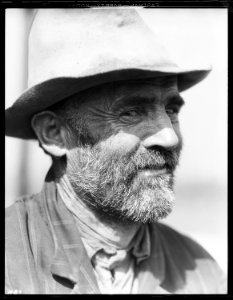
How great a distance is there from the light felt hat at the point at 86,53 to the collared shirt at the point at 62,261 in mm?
633

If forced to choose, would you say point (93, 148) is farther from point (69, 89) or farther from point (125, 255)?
point (125, 255)

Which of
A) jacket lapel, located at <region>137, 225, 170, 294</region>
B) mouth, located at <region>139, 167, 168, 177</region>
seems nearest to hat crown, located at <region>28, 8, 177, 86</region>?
mouth, located at <region>139, 167, 168, 177</region>

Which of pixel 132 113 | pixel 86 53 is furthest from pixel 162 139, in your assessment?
pixel 86 53

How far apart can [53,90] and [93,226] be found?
826mm

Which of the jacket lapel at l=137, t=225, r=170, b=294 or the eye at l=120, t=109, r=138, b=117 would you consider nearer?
the eye at l=120, t=109, r=138, b=117

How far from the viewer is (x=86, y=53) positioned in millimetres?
2090

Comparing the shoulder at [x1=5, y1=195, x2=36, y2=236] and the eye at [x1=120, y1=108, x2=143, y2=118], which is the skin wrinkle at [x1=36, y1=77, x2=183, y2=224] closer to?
the eye at [x1=120, y1=108, x2=143, y2=118]

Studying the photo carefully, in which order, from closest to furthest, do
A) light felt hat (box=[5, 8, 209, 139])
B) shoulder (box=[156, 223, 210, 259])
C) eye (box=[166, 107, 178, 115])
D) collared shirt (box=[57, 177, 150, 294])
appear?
light felt hat (box=[5, 8, 209, 139]) < collared shirt (box=[57, 177, 150, 294]) < eye (box=[166, 107, 178, 115]) < shoulder (box=[156, 223, 210, 259])

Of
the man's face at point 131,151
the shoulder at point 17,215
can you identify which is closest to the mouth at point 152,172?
the man's face at point 131,151

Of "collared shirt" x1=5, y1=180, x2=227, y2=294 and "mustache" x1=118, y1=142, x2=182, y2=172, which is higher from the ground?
"mustache" x1=118, y1=142, x2=182, y2=172

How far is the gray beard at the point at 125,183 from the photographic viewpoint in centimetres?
220

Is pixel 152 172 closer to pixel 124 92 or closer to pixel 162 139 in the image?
pixel 162 139

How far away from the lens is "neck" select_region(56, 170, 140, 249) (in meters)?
2.35

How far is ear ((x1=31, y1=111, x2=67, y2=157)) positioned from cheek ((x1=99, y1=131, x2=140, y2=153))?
0.35 metres
